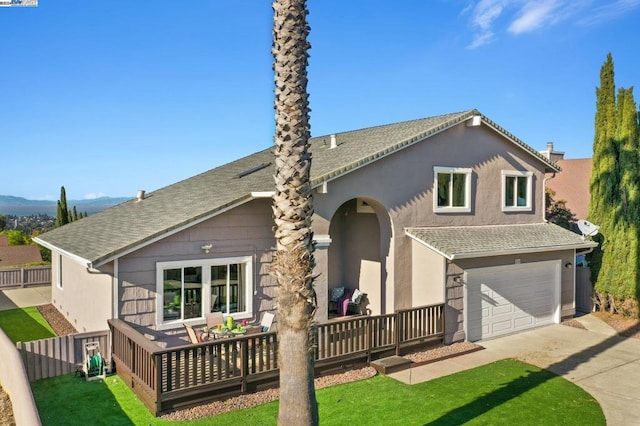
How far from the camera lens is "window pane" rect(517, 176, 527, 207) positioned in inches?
664

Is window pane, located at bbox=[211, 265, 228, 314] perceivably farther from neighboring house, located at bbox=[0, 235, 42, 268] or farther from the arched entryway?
neighboring house, located at bbox=[0, 235, 42, 268]

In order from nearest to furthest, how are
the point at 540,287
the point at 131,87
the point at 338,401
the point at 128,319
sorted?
1. the point at 338,401
2. the point at 128,319
3. the point at 540,287
4. the point at 131,87

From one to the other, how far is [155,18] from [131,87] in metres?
5.83

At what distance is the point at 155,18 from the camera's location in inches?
620

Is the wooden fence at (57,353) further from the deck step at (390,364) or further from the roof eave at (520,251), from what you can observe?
the roof eave at (520,251)

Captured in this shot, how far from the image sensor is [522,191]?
17.0m

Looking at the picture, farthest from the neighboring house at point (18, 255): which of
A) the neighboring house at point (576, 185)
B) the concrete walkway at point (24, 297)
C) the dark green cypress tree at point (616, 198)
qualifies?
the neighboring house at point (576, 185)

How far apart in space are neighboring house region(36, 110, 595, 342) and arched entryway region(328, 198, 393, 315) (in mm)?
50

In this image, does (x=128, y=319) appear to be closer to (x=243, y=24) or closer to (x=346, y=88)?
(x=243, y=24)

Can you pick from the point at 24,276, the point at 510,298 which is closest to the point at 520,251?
the point at 510,298

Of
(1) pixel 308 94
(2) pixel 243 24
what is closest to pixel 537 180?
(2) pixel 243 24

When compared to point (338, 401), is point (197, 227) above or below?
above

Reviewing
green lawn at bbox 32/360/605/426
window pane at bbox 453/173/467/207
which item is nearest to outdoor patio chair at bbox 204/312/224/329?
green lawn at bbox 32/360/605/426

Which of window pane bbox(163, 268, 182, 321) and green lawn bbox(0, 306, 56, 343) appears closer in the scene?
window pane bbox(163, 268, 182, 321)
